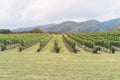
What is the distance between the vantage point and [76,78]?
21.8m

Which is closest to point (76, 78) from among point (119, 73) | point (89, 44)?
point (119, 73)

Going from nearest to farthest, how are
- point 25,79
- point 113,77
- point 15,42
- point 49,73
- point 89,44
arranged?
point 25,79 < point 113,77 < point 49,73 < point 89,44 < point 15,42

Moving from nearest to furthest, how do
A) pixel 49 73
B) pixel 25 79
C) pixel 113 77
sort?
pixel 25 79
pixel 113 77
pixel 49 73

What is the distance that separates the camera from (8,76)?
875 inches

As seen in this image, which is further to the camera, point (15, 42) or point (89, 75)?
point (15, 42)

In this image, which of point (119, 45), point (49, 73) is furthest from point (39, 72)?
point (119, 45)

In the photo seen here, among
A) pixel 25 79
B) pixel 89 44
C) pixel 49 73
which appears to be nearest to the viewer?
pixel 25 79

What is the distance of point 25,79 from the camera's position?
21.0 m

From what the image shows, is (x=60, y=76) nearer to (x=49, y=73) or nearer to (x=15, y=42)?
(x=49, y=73)

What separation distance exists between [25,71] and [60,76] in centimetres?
361

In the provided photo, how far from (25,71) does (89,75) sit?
5.07 metres

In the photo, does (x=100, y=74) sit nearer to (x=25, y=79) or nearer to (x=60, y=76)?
(x=60, y=76)

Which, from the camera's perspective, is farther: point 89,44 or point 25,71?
point 89,44

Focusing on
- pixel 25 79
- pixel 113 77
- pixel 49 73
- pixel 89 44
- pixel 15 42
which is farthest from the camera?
pixel 15 42
